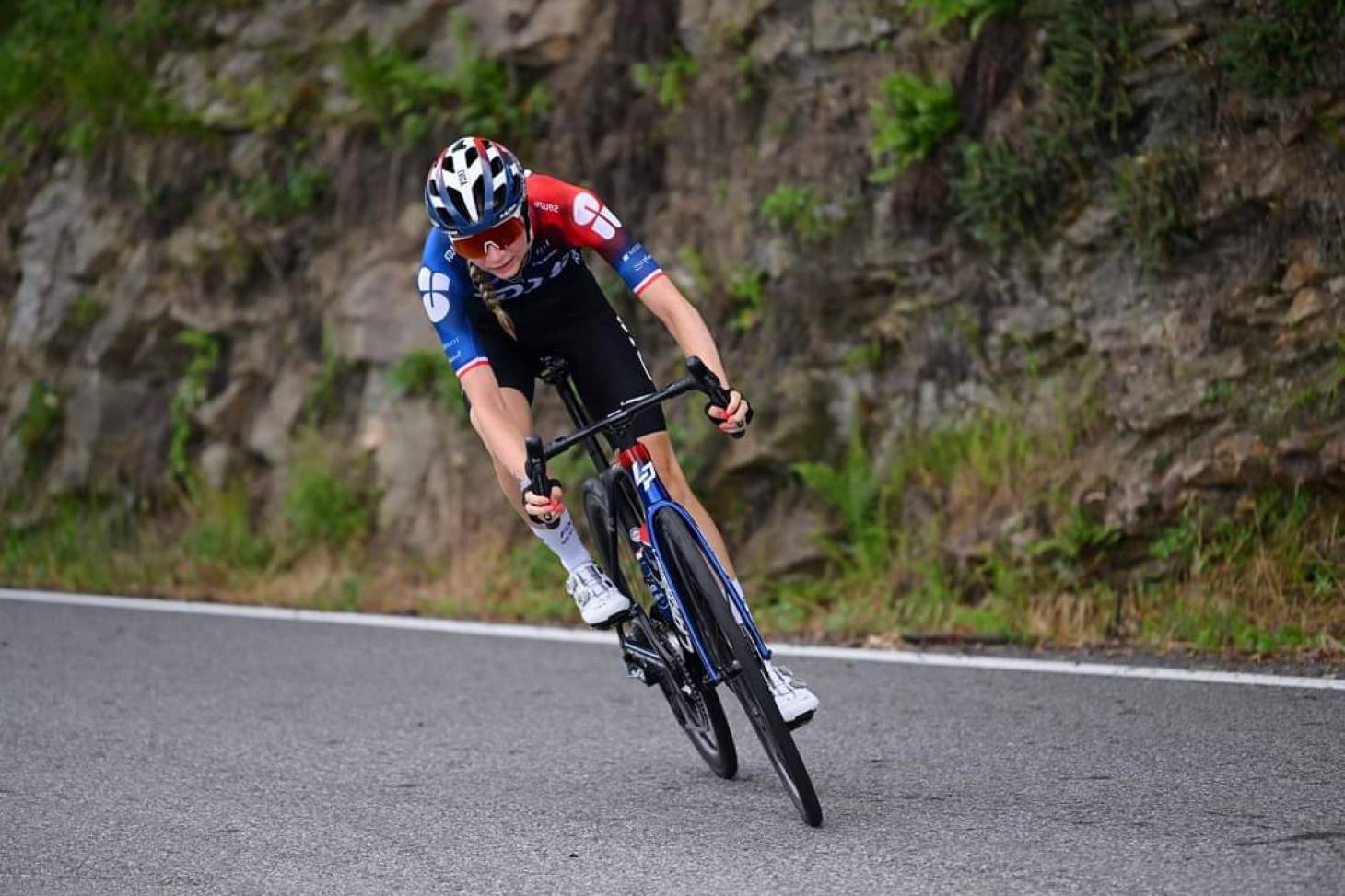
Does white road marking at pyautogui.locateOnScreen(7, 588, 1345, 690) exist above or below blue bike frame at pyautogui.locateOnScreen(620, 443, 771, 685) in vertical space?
below

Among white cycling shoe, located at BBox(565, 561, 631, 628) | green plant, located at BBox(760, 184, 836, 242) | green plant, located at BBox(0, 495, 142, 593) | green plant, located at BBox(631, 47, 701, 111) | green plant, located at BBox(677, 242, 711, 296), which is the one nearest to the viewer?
white cycling shoe, located at BBox(565, 561, 631, 628)

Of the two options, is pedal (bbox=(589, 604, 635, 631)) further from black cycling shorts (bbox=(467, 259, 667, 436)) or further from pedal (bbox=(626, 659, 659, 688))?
black cycling shorts (bbox=(467, 259, 667, 436))

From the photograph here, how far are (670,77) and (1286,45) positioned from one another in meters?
4.89

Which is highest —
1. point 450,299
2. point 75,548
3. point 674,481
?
point 450,299

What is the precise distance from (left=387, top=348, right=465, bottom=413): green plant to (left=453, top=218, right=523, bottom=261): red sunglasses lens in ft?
21.9

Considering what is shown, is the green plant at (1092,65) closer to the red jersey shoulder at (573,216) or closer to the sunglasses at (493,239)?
the red jersey shoulder at (573,216)

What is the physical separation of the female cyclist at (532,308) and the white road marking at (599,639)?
2.50 meters

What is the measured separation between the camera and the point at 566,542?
6078 mm

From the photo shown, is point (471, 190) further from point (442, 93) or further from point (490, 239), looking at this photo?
point (442, 93)

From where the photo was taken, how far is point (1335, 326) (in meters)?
8.34

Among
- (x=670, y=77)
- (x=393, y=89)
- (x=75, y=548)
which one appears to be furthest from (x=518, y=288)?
(x=75, y=548)

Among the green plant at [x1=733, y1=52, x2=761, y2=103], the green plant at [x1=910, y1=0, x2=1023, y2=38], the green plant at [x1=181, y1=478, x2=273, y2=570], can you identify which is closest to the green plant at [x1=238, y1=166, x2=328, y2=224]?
the green plant at [x1=181, y1=478, x2=273, y2=570]

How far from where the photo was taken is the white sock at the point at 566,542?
6039mm

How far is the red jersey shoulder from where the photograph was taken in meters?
6.10
